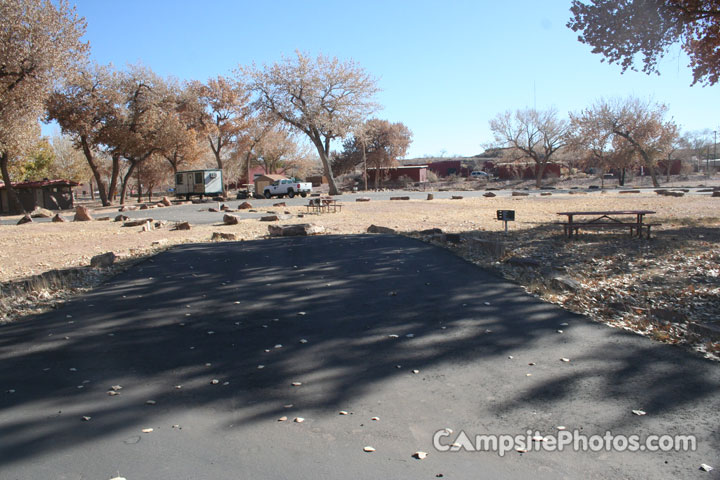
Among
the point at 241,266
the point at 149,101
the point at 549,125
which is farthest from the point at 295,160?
the point at 241,266

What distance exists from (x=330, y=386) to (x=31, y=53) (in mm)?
23766

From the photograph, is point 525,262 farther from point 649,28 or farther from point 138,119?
point 138,119

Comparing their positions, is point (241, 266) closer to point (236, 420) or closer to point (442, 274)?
point (442, 274)

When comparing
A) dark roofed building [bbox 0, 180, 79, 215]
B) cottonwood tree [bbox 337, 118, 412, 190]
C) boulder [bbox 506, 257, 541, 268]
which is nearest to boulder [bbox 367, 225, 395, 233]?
boulder [bbox 506, 257, 541, 268]

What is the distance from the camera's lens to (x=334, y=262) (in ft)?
29.4

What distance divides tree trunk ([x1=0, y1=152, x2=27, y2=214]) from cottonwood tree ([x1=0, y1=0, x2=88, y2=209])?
28.1ft

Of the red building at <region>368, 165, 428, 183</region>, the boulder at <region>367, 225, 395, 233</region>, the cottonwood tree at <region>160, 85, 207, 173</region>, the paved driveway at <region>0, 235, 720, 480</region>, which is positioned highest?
the cottonwood tree at <region>160, 85, 207, 173</region>

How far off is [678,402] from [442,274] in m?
4.46

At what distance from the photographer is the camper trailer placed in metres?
41.3

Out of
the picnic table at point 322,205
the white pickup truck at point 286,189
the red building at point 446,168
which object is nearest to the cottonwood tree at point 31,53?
the picnic table at point 322,205

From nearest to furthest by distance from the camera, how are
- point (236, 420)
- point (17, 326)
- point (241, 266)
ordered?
point (236, 420) → point (17, 326) → point (241, 266)

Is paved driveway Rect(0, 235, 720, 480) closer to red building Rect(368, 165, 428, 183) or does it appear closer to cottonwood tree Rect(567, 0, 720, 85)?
cottonwood tree Rect(567, 0, 720, 85)

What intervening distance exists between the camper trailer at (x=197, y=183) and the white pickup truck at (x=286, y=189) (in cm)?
401

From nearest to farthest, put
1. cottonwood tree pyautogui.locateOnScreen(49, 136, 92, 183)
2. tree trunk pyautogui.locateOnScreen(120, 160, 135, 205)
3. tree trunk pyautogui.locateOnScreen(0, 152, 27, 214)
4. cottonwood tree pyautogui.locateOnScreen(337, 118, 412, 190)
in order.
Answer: tree trunk pyautogui.locateOnScreen(0, 152, 27, 214) < tree trunk pyautogui.locateOnScreen(120, 160, 135, 205) < cottonwood tree pyautogui.locateOnScreen(49, 136, 92, 183) < cottonwood tree pyautogui.locateOnScreen(337, 118, 412, 190)
